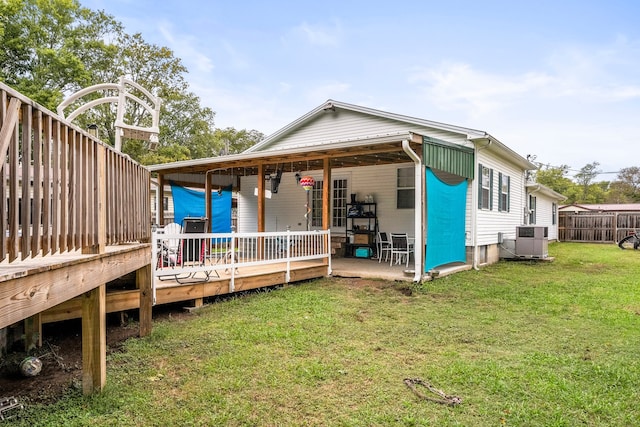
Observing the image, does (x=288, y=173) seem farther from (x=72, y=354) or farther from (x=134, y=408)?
(x=134, y=408)

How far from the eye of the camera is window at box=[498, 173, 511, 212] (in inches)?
453

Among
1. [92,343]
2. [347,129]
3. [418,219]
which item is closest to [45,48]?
[347,129]

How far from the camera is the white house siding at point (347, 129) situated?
10.1 metres

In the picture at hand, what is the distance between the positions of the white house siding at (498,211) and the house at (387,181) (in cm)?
3

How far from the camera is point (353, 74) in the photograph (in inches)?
717

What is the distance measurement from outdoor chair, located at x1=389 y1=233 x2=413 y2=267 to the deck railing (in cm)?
675

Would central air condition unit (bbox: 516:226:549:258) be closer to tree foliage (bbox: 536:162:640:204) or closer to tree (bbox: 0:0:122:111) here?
tree (bbox: 0:0:122:111)

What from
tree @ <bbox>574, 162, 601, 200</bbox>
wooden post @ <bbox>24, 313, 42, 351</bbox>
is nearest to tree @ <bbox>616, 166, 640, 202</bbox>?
tree @ <bbox>574, 162, 601, 200</bbox>

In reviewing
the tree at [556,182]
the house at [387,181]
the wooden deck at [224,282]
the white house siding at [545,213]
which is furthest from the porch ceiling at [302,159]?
the tree at [556,182]

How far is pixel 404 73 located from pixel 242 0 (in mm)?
7840

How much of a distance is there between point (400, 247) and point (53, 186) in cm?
826

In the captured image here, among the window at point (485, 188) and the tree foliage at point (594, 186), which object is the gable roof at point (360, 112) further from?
the tree foliage at point (594, 186)

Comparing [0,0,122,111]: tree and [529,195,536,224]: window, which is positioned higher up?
[0,0,122,111]: tree

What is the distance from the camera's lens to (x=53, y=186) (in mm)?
1972
